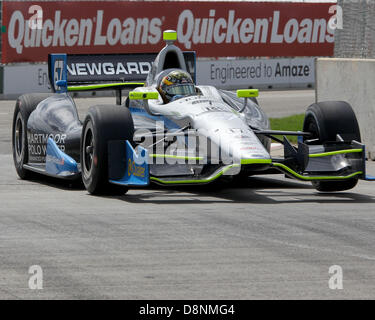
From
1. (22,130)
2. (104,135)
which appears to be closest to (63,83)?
(22,130)

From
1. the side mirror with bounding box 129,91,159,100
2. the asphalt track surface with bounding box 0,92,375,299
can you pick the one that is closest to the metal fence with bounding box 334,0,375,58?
the asphalt track surface with bounding box 0,92,375,299

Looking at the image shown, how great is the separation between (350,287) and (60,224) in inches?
129

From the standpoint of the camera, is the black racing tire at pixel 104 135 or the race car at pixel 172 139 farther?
the black racing tire at pixel 104 135

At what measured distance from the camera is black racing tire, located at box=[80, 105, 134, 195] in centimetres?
1066

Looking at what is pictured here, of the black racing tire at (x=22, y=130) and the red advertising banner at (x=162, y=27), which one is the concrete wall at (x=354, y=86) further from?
the red advertising banner at (x=162, y=27)

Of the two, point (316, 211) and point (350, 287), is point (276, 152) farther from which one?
point (350, 287)

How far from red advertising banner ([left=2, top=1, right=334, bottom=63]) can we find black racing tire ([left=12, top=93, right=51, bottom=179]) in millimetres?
17631

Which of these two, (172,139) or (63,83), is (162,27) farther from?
(172,139)

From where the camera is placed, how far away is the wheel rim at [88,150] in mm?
11092

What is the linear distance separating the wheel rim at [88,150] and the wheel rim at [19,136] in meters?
2.24

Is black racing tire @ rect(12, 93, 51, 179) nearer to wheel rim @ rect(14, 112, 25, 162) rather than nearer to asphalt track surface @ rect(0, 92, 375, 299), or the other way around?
wheel rim @ rect(14, 112, 25, 162)

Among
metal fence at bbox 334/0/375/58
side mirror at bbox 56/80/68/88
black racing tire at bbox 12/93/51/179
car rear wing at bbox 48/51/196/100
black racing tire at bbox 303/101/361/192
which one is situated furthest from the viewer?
metal fence at bbox 334/0/375/58

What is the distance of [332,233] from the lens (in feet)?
27.8

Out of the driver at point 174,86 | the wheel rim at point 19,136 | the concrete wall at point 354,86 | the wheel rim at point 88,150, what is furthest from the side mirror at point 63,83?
the concrete wall at point 354,86
